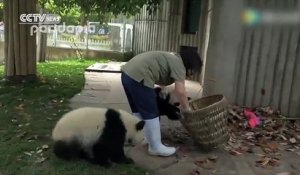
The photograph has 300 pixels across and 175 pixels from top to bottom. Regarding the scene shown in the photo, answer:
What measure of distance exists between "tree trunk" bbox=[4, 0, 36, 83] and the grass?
1.25ft

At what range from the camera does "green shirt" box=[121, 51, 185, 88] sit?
4.84 m

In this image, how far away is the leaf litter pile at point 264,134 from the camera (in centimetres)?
546

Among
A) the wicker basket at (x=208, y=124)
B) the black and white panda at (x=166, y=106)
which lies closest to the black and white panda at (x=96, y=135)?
the wicker basket at (x=208, y=124)

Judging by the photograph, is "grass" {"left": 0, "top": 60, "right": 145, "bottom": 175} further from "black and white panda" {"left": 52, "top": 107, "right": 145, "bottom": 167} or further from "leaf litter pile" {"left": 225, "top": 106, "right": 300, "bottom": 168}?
"leaf litter pile" {"left": 225, "top": 106, "right": 300, "bottom": 168}

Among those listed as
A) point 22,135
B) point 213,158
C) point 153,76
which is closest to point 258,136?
point 213,158

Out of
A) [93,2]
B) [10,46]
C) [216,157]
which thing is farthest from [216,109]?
[93,2]

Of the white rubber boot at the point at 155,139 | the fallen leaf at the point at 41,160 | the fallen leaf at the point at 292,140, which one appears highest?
the white rubber boot at the point at 155,139

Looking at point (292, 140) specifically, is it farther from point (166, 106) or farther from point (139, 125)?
point (139, 125)

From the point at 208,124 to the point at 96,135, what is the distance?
1.32 metres

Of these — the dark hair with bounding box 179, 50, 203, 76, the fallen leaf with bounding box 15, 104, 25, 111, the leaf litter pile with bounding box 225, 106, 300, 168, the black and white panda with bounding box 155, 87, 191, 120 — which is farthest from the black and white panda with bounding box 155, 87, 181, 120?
the fallen leaf with bounding box 15, 104, 25, 111

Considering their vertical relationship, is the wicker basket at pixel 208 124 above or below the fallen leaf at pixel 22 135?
above

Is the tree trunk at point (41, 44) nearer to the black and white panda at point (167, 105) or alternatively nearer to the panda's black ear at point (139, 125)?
the black and white panda at point (167, 105)

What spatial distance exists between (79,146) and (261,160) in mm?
2093

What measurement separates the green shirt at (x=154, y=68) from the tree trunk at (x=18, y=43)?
15.8 feet
